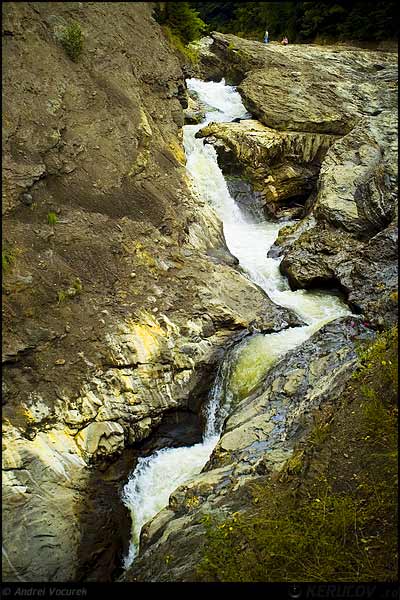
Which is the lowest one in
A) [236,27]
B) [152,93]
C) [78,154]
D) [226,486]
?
[226,486]

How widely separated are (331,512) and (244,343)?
536cm

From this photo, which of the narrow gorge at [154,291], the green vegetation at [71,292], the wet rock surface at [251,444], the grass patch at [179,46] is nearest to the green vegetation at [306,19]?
the grass patch at [179,46]

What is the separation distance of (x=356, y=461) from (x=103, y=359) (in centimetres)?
520

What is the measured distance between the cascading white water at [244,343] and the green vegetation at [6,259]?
4646 millimetres

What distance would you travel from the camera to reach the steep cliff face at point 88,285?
7574 millimetres

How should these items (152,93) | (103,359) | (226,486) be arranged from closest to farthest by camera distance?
(226,486)
(103,359)
(152,93)

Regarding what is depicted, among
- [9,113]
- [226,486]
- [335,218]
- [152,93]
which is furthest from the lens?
[152,93]

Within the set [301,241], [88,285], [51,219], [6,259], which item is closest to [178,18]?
[301,241]

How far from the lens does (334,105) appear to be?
17.5 m

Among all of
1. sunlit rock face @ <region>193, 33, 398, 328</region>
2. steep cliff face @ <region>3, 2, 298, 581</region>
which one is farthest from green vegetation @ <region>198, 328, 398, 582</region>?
sunlit rock face @ <region>193, 33, 398, 328</region>

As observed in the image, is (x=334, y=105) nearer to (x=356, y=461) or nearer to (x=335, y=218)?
(x=335, y=218)

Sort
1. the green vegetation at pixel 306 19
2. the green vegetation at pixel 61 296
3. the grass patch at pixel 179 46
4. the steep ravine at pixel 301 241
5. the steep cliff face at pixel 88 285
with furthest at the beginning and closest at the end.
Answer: the green vegetation at pixel 306 19 → the grass patch at pixel 179 46 → the green vegetation at pixel 61 296 → the steep cliff face at pixel 88 285 → the steep ravine at pixel 301 241

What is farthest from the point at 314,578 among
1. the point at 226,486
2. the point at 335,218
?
the point at 335,218

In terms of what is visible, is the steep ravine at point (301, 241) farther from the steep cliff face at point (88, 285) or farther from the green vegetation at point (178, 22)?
the green vegetation at point (178, 22)
